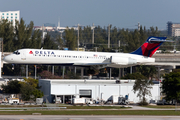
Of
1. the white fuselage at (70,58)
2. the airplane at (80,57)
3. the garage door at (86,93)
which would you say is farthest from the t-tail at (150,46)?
the garage door at (86,93)

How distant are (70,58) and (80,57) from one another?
1.91m

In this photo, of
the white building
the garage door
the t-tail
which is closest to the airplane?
the t-tail

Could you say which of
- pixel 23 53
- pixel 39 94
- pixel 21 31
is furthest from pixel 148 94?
pixel 21 31

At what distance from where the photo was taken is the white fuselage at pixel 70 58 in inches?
2224

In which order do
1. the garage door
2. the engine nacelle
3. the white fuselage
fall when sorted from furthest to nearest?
the engine nacelle → the garage door → the white fuselage

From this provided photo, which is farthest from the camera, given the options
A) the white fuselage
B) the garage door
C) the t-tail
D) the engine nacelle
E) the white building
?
the t-tail

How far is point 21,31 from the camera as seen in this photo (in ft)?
331

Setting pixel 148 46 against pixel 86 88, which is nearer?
pixel 86 88

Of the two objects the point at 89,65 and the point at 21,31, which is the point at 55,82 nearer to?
the point at 89,65

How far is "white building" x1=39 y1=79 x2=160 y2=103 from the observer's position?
5588cm

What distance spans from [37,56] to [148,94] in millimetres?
20692

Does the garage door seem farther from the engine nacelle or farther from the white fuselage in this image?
the engine nacelle

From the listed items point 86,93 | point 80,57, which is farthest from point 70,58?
point 86,93

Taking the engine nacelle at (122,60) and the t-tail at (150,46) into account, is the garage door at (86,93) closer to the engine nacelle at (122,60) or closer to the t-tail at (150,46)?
the engine nacelle at (122,60)
